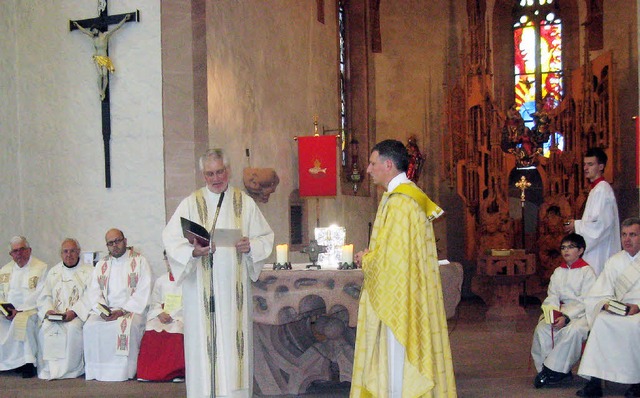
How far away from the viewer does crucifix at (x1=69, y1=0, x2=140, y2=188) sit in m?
9.48

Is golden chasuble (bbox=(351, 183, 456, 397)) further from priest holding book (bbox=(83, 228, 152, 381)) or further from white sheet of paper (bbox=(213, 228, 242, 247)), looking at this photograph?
priest holding book (bbox=(83, 228, 152, 381))

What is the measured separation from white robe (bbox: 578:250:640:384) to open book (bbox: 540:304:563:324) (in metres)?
0.34

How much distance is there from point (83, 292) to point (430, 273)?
4.82 m

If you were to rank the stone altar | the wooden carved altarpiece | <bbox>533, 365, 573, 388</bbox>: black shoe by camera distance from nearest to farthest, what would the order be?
the stone altar → <bbox>533, 365, 573, 388</bbox>: black shoe → the wooden carved altarpiece

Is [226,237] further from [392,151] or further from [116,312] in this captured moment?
[116,312]

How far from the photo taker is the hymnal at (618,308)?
6.60 m

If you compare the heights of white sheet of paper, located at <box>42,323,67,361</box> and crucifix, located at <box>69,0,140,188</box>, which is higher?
crucifix, located at <box>69,0,140,188</box>

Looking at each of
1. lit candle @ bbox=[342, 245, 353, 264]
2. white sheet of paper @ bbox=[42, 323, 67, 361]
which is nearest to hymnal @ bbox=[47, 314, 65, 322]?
white sheet of paper @ bbox=[42, 323, 67, 361]

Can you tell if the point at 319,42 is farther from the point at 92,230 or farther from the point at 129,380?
the point at 129,380

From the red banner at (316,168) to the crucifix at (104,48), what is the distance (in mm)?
2878

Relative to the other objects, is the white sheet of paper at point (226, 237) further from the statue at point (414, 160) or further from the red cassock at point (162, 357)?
the statue at point (414, 160)

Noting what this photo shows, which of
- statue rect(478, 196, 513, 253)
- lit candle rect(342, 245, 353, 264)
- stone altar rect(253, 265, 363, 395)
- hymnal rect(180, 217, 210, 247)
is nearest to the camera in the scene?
hymnal rect(180, 217, 210, 247)

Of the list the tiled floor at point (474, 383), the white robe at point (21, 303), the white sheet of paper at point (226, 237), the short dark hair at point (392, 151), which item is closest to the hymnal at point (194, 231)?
the white sheet of paper at point (226, 237)

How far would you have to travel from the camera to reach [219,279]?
237 inches
